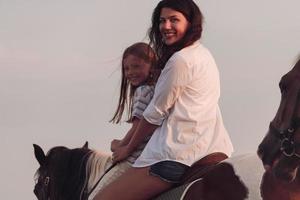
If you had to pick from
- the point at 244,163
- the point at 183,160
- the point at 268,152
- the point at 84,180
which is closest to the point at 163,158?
the point at 183,160

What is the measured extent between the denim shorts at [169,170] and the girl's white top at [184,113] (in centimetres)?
5

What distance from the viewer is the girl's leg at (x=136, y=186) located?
6.58 metres

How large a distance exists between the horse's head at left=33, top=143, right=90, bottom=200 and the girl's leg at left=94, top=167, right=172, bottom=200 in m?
1.86

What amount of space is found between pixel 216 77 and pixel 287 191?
192 centimetres

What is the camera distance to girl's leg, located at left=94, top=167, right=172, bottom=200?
6.58m

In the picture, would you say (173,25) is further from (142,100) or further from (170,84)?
(142,100)

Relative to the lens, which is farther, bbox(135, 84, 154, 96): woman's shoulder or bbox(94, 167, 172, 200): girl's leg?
bbox(135, 84, 154, 96): woman's shoulder

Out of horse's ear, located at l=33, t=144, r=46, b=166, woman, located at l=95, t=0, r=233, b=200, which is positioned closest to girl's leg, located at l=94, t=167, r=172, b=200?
woman, located at l=95, t=0, r=233, b=200

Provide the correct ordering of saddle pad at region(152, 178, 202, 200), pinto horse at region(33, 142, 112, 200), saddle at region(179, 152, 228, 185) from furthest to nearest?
1. pinto horse at region(33, 142, 112, 200)
2. saddle at region(179, 152, 228, 185)
3. saddle pad at region(152, 178, 202, 200)

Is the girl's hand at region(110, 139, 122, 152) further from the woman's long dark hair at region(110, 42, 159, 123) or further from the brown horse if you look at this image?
the brown horse

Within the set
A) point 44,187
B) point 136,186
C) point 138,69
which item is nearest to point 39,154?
point 44,187

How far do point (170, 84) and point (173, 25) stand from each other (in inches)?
28.7

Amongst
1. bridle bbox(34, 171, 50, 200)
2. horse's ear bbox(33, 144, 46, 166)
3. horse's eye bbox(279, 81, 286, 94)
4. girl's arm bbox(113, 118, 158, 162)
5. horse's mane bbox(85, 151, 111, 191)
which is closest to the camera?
horse's eye bbox(279, 81, 286, 94)

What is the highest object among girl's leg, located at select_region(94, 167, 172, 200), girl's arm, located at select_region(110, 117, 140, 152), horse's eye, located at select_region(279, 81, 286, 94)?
horse's eye, located at select_region(279, 81, 286, 94)
